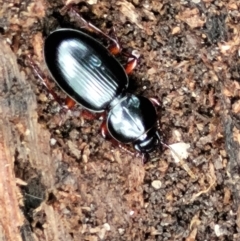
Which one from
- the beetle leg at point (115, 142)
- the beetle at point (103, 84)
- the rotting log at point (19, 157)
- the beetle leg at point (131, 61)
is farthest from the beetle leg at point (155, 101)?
the rotting log at point (19, 157)

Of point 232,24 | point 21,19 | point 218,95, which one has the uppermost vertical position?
point 21,19

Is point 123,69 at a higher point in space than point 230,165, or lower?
higher

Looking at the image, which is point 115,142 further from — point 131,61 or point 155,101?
point 131,61

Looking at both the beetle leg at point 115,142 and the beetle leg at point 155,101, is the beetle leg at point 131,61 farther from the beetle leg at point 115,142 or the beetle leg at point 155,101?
the beetle leg at point 115,142

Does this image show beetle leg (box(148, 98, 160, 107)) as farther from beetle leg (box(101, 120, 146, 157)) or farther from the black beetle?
beetle leg (box(101, 120, 146, 157))

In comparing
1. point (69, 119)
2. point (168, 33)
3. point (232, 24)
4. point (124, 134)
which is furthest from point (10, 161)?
point (232, 24)

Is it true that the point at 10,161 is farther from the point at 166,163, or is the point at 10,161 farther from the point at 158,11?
the point at 158,11

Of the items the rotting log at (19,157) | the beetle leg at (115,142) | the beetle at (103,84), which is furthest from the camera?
the beetle leg at (115,142)
